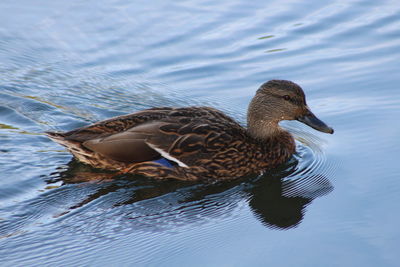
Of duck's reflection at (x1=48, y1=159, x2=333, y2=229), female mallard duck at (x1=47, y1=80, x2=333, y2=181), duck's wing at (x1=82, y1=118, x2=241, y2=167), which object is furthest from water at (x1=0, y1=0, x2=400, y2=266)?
duck's wing at (x1=82, y1=118, x2=241, y2=167)

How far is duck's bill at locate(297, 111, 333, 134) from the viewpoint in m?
9.02

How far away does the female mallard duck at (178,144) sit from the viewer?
29.0 feet

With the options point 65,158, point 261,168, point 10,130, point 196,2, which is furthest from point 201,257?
point 196,2

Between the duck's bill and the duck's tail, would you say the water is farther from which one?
the duck's bill

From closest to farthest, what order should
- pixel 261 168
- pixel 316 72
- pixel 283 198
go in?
pixel 283 198
pixel 261 168
pixel 316 72

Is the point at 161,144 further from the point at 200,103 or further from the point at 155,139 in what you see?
the point at 200,103

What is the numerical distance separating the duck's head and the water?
535mm

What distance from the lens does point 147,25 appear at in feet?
41.7

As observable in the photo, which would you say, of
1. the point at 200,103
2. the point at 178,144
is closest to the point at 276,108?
the point at 178,144

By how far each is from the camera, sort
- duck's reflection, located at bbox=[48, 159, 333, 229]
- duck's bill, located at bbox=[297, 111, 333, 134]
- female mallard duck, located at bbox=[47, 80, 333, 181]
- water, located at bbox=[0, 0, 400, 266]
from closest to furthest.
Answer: water, located at bbox=[0, 0, 400, 266] → duck's reflection, located at bbox=[48, 159, 333, 229] → female mallard duck, located at bbox=[47, 80, 333, 181] → duck's bill, located at bbox=[297, 111, 333, 134]

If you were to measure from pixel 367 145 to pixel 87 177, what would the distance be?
11.6 feet

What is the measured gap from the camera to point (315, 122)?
30.0 feet

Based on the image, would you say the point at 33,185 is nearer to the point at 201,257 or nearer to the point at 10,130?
the point at 10,130

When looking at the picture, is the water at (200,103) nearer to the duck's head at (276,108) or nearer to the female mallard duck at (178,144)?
the female mallard duck at (178,144)
